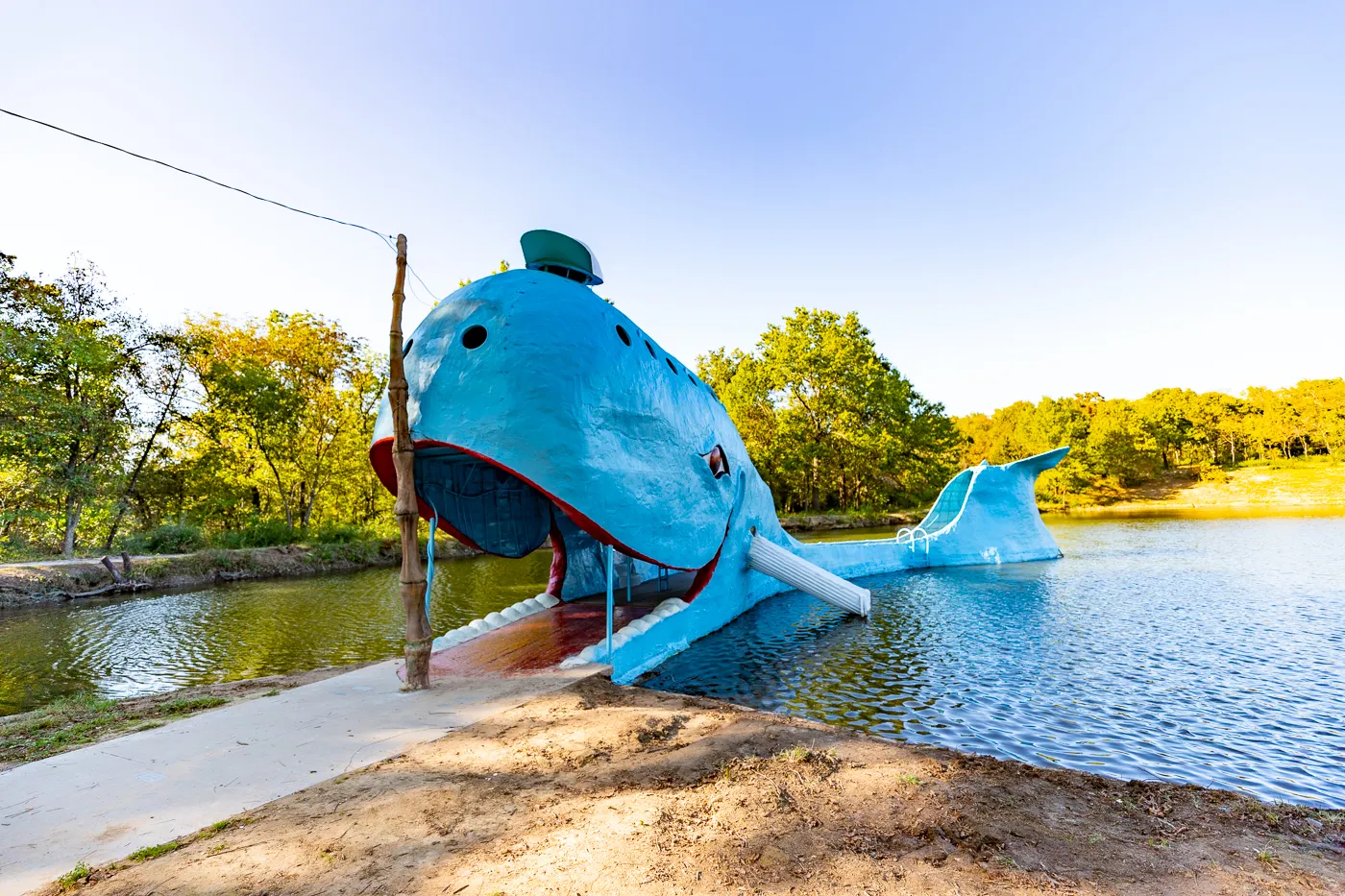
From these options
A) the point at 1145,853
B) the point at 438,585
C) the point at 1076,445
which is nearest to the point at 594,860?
the point at 1145,853

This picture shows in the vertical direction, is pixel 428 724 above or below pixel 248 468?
below

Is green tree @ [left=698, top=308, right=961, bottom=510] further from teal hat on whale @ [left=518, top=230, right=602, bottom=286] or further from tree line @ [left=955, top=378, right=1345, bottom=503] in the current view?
teal hat on whale @ [left=518, top=230, right=602, bottom=286]

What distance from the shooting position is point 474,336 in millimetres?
7262

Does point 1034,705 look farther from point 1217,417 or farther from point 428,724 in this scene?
point 1217,417

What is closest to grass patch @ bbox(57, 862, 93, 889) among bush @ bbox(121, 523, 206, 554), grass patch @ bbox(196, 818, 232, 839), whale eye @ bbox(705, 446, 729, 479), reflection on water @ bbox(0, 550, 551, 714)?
grass patch @ bbox(196, 818, 232, 839)

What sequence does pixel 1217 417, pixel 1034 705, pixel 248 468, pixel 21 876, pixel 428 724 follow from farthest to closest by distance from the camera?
pixel 1217 417, pixel 248 468, pixel 1034 705, pixel 428 724, pixel 21 876

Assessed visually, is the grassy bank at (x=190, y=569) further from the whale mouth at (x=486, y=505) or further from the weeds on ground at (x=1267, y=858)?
the weeds on ground at (x=1267, y=858)

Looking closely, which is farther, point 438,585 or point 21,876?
point 438,585

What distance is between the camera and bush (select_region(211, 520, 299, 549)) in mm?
23625

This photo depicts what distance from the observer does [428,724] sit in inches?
218

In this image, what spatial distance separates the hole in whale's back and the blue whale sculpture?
0.02 metres

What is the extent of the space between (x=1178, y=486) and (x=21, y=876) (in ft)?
232

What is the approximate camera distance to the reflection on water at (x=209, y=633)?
9.37 metres

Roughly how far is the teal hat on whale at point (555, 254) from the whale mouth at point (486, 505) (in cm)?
297
